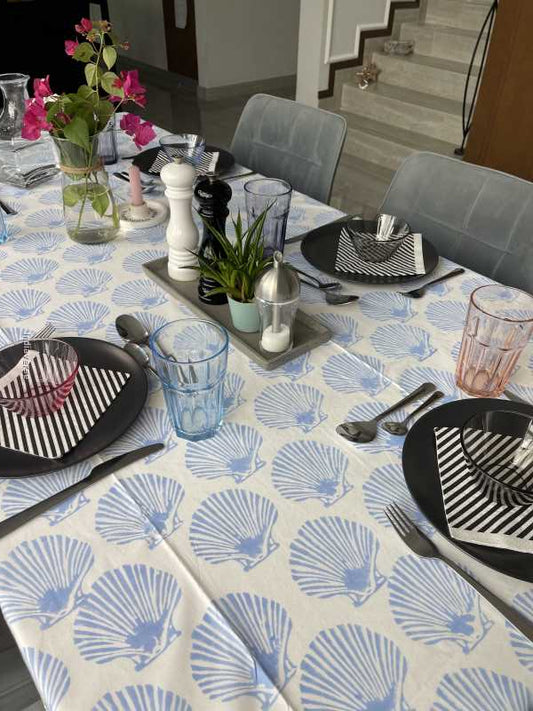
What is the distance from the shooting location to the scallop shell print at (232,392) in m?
0.80

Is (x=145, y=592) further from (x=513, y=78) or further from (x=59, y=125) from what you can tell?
(x=513, y=78)

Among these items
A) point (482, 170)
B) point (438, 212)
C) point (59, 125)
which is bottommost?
point (438, 212)

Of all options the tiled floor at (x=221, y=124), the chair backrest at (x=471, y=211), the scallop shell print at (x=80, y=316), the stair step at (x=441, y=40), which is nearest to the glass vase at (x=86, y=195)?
the scallop shell print at (x=80, y=316)

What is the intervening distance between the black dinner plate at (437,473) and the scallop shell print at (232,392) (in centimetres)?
23

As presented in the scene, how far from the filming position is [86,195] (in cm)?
113

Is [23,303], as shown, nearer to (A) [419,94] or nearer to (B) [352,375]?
(B) [352,375]

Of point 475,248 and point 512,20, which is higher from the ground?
point 512,20

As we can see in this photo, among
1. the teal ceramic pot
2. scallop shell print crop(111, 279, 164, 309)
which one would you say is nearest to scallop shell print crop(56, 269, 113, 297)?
scallop shell print crop(111, 279, 164, 309)

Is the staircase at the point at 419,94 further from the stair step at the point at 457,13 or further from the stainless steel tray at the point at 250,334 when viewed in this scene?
the stainless steel tray at the point at 250,334

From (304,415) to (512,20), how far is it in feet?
7.51

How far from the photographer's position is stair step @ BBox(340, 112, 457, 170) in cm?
337

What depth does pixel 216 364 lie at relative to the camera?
73 cm

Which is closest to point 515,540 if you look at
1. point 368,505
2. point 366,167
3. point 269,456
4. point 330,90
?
point 368,505

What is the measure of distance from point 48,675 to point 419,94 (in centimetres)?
384
